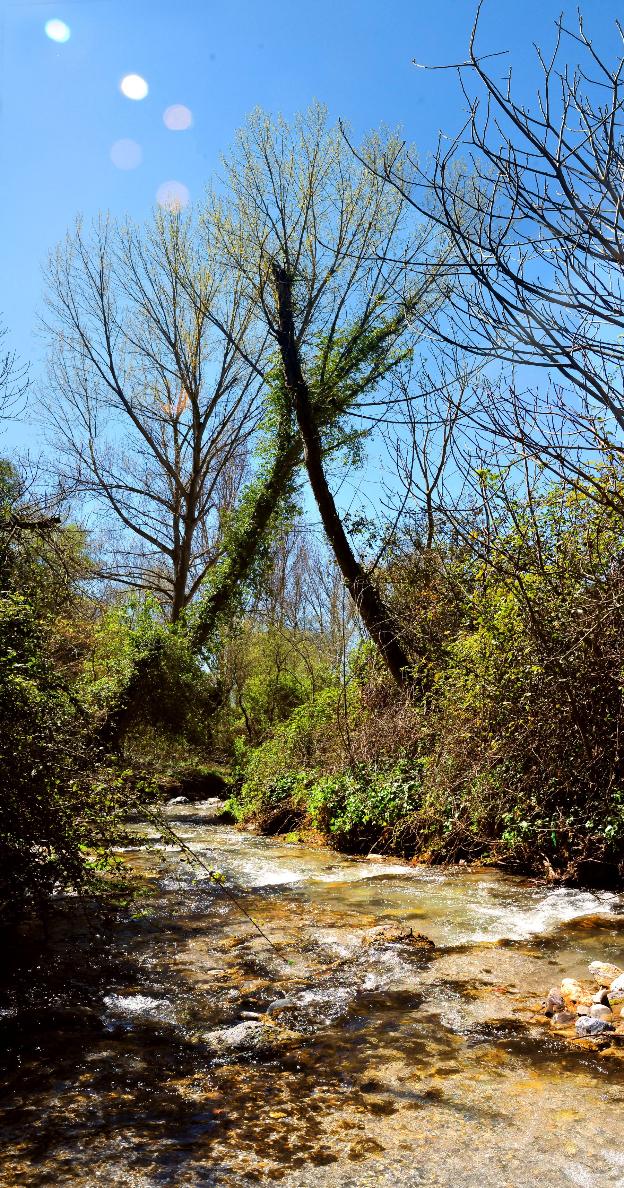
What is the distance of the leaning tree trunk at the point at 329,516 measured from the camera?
12297 millimetres

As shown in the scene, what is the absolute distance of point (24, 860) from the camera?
14.0ft

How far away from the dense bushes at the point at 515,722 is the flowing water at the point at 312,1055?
0.93m

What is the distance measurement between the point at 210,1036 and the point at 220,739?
15179 millimetres

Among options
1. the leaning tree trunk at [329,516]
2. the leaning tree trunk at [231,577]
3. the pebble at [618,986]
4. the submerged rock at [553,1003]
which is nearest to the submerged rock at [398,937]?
the submerged rock at [553,1003]

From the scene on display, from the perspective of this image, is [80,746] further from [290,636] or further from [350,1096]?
[290,636]

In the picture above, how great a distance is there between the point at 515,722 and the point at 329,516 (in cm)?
686

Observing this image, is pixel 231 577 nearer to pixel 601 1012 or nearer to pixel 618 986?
pixel 618 986

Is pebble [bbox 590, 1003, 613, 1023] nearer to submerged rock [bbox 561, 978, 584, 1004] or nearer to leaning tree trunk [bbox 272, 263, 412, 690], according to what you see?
submerged rock [bbox 561, 978, 584, 1004]

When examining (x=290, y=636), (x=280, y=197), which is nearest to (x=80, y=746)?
(x=280, y=197)

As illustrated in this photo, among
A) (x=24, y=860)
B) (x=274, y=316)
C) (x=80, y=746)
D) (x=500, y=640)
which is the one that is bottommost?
(x=24, y=860)

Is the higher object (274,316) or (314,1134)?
(274,316)

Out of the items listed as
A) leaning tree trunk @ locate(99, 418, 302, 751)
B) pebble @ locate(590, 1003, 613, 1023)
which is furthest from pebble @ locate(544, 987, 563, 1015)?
leaning tree trunk @ locate(99, 418, 302, 751)

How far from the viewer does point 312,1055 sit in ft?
11.9

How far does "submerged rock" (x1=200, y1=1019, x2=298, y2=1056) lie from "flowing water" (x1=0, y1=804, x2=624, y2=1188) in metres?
0.02
